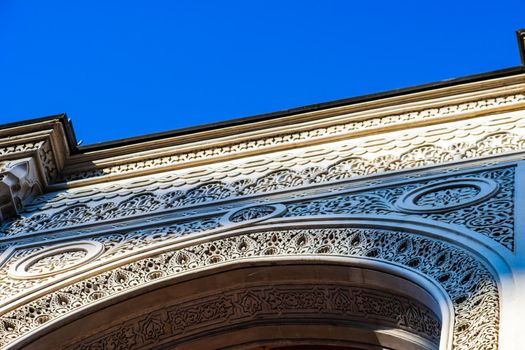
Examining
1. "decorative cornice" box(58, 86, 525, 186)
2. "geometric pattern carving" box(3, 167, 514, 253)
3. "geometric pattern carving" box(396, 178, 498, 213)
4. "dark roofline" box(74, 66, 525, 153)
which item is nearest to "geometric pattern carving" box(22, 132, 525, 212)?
"geometric pattern carving" box(3, 167, 514, 253)

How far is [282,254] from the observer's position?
5.05 meters

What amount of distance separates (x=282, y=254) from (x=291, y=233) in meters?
0.18

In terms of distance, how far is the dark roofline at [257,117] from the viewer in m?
6.55

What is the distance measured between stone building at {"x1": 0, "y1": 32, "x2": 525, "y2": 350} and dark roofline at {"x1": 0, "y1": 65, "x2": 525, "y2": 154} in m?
0.02

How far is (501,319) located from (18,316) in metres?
2.69

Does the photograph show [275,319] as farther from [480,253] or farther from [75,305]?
[480,253]

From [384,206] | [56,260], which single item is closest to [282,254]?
[384,206]

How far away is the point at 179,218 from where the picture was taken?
228 inches

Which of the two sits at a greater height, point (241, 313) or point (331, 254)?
point (331, 254)

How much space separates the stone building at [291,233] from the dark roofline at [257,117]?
2 centimetres

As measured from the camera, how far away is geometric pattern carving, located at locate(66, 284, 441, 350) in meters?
4.95

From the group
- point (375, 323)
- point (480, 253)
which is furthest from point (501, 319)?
point (375, 323)

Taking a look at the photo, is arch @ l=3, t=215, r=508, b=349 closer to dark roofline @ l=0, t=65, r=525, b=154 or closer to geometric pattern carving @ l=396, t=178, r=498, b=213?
geometric pattern carving @ l=396, t=178, r=498, b=213

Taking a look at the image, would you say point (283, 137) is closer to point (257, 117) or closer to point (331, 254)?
point (257, 117)
